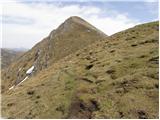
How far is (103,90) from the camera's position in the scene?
38531mm

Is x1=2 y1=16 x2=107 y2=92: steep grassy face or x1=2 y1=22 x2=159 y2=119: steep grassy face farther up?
x1=2 y1=16 x2=107 y2=92: steep grassy face

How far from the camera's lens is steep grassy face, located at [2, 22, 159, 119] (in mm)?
34062

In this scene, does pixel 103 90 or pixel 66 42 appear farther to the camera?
pixel 66 42

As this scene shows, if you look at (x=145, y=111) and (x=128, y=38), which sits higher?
(x=128, y=38)

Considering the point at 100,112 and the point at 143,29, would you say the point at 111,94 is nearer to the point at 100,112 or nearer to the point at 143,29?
the point at 100,112

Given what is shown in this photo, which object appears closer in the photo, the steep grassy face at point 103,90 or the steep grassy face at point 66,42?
the steep grassy face at point 103,90

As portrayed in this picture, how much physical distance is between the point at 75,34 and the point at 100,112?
74.3 metres

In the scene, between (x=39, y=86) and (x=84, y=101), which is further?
(x=39, y=86)

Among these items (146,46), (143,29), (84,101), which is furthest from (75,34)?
(84,101)

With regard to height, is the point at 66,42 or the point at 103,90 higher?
the point at 66,42

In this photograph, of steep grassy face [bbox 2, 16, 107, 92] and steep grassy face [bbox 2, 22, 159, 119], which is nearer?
steep grassy face [bbox 2, 22, 159, 119]

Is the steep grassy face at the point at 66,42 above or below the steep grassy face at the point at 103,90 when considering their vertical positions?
above

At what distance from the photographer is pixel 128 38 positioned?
5819 centimetres

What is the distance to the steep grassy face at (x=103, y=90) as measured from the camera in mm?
34062
